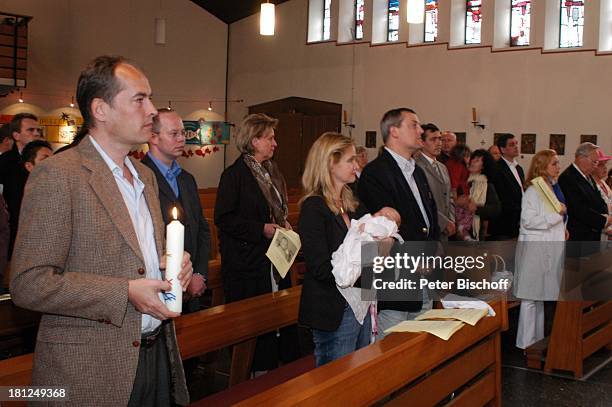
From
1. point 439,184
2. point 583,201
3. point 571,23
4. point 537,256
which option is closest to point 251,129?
point 439,184

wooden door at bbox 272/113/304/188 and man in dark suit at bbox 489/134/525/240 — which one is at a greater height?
wooden door at bbox 272/113/304/188

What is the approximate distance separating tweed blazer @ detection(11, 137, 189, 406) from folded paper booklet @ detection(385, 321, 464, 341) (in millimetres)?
1336

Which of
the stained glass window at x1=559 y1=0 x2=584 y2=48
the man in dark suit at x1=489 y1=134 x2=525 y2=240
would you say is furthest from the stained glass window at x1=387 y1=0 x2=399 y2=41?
the man in dark suit at x1=489 y1=134 x2=525 y2=240

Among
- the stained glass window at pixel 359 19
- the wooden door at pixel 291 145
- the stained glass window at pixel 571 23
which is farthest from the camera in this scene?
the wooden door at pixel 291 145

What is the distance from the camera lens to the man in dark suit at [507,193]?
701cm

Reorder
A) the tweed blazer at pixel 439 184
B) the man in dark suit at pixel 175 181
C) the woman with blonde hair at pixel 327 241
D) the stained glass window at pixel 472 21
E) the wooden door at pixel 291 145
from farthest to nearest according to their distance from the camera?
the wooden door at pixel 291 145
the stained glass window at pixel 472 21
the tweed blazer at pixel 439 184
the man in dark suit at pixel 175 181
the woman with blonde hair at pixel 327 241

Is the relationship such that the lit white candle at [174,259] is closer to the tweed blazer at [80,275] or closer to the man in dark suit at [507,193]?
the tweed blazer at [80,275]

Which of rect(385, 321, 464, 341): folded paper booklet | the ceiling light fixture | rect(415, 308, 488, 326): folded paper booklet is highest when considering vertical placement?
the ceiling light fixture

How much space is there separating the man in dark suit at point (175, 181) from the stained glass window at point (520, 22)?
1004 cm

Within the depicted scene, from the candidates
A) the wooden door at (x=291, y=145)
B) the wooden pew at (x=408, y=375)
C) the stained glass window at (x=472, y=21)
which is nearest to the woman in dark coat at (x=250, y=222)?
the wooden pew at (x=408, y=375)

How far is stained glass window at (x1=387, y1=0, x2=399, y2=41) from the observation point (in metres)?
13.9

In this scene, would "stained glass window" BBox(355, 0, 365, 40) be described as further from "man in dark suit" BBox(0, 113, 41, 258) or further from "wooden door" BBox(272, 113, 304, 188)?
"man in dark suit" BBox(0, 113, 41, 258)

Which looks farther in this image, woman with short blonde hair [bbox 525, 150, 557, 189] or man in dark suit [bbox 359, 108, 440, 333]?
woman with short blonde hair [bbox 525, 150, 557, 189]

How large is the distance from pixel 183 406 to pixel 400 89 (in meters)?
11.9
